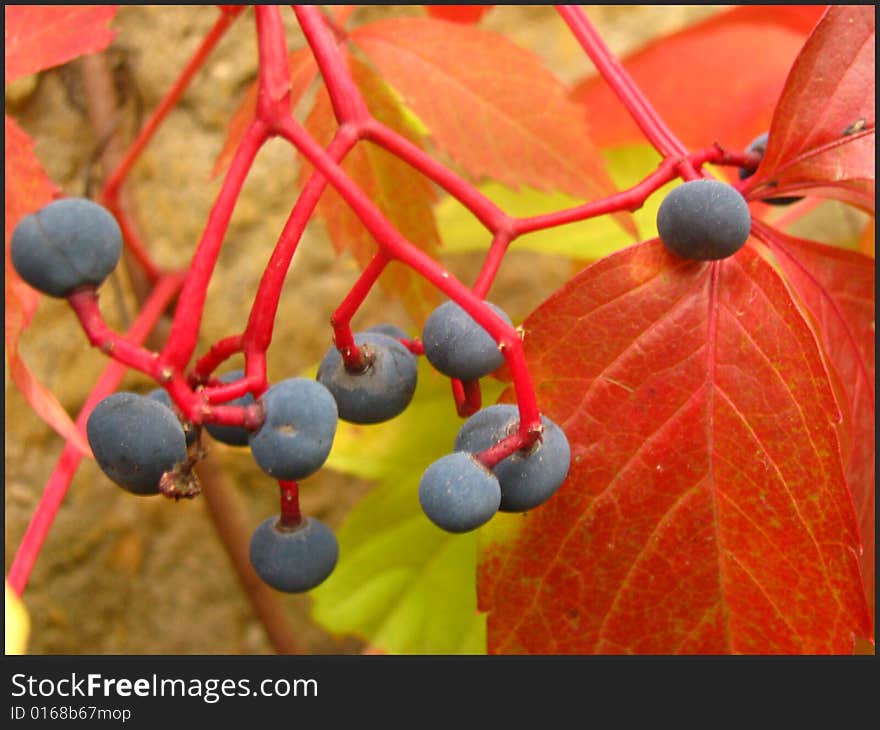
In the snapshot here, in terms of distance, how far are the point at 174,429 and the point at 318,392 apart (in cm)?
7

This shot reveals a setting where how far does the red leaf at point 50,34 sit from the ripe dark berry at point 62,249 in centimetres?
24

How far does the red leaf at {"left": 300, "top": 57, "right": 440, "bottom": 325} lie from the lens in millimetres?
703

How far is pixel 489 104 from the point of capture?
73 centimetres

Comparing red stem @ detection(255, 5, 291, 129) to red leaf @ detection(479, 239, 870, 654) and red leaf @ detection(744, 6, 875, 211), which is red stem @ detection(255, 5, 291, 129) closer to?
red leaf @ detection(479, 239, 870, 654)

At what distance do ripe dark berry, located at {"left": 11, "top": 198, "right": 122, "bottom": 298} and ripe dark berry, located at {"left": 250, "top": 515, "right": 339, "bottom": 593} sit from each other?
0.17m

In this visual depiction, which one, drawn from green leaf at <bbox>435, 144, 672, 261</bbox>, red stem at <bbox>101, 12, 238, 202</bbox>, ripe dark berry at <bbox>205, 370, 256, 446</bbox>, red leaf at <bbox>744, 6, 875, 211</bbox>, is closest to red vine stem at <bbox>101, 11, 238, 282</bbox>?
red stem at <bbox>101, 12, 238, 202</bbox>

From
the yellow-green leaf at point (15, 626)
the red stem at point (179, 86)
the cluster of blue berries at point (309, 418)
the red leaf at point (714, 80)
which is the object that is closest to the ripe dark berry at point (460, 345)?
the cluster of blue berries at point (309, 418)

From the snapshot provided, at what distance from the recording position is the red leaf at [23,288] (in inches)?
20.5

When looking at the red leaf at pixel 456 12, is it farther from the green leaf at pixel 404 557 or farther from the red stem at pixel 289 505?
the red stem at pixel 289 505

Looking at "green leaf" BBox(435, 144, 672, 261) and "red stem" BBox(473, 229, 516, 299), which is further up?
"green leaf" BBox(435, 144, 672, 261)

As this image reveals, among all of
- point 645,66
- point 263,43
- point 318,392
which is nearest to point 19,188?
point 263,43

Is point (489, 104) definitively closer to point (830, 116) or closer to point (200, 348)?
point (830, 116)

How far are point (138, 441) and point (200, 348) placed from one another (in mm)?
820

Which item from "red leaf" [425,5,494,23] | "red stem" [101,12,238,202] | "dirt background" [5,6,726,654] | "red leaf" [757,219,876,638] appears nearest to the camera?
"red leaf" [757,219,876,638]
